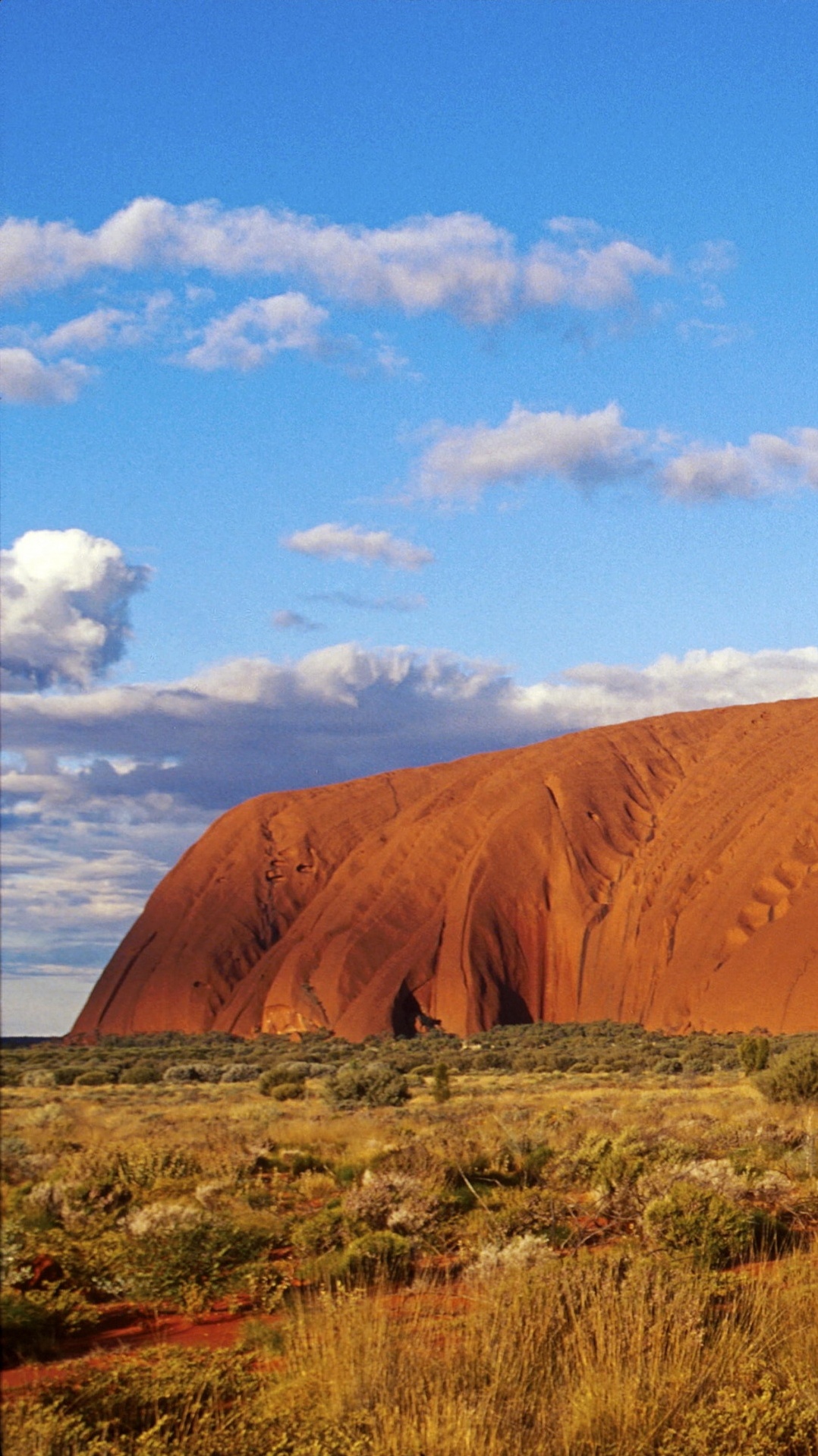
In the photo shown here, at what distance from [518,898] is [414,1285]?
2442 inches

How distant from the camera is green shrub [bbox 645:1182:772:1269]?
31.0ft

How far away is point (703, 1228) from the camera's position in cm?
967

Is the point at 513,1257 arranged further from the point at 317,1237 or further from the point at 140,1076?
the point at 140,1076

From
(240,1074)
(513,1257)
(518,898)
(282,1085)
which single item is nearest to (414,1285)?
(513,1257)

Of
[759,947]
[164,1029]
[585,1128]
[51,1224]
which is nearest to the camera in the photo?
[51,1224]

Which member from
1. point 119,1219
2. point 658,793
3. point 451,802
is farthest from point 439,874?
point 119,1219

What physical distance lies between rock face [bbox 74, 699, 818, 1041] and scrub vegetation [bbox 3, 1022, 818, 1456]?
42303mm

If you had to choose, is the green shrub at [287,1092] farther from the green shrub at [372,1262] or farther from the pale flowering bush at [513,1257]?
the pale flowering bush at [513,1257]

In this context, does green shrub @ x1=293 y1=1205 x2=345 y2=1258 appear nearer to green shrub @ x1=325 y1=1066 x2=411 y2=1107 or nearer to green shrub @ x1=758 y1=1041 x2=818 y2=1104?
green shrub @ x1=758 y1=1041 x2=818 y2=1104

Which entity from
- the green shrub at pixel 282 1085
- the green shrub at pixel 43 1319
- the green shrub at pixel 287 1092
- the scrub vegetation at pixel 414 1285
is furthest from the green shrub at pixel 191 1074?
the green shrub at pixel 43 1319

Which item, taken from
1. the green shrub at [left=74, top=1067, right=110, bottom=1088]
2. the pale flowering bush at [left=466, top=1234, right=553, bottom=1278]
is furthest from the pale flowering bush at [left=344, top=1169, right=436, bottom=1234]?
the green shrub at [left=74, top=1067, right=110, bottom=1088]

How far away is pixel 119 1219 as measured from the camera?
950cm

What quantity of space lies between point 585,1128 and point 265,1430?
470 inches

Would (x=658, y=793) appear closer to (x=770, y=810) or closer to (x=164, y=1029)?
(x=770, y=810)
